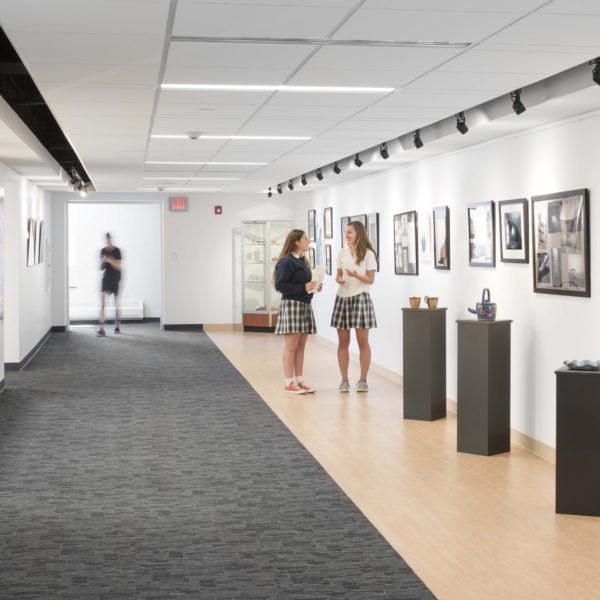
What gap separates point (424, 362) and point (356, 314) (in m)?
1.56

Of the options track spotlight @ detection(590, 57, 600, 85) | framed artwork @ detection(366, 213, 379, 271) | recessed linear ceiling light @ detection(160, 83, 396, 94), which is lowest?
framed artwork @ detection(366, 213, 379, 271)

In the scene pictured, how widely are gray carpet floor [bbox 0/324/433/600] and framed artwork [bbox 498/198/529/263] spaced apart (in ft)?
7.68

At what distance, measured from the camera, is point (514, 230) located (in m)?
7.84

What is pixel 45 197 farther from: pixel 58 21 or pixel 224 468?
pixel 58 21

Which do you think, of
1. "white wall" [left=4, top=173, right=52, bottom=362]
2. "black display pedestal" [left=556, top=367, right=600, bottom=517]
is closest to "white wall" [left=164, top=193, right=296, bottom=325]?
"white wall" [left=4, top=173, right=52, bottom=362]

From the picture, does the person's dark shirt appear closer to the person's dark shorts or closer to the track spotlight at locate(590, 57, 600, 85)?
the person's dark shorts

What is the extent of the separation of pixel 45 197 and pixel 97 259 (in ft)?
12.8

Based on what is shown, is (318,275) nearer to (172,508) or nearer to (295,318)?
(295,318)

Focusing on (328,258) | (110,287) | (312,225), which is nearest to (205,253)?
(110,287)

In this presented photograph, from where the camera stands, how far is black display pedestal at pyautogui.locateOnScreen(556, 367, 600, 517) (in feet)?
18.2

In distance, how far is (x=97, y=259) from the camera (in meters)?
20.8

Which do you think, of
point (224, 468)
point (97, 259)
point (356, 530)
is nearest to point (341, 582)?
point (356, 530)

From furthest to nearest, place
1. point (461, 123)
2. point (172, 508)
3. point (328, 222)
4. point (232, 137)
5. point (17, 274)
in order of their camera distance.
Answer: point (328, 222) → point (17, 274) → point (232, 137) → point (461, 123) → point (172, 508)

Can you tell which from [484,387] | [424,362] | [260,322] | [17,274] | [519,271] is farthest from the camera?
[260,322]
